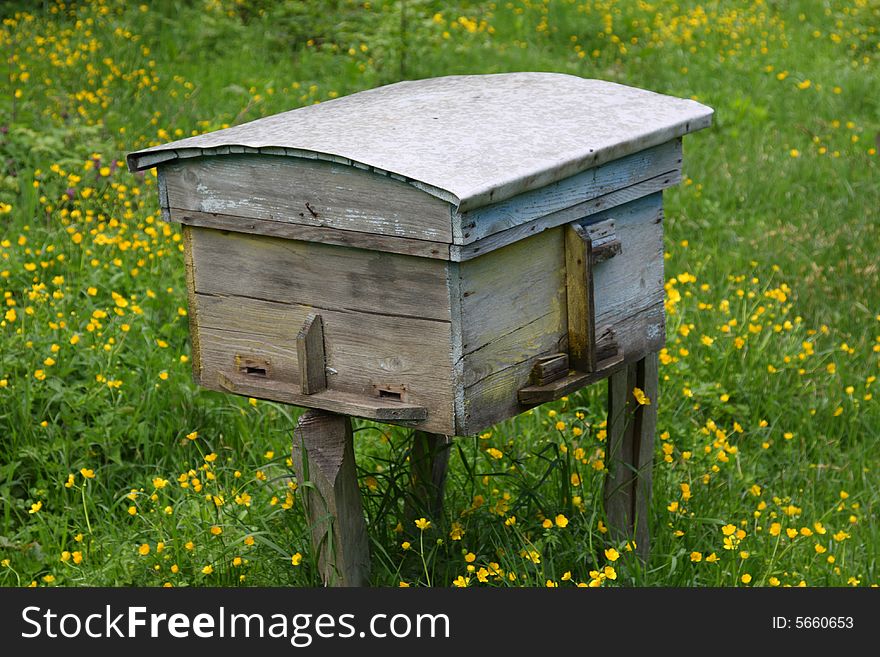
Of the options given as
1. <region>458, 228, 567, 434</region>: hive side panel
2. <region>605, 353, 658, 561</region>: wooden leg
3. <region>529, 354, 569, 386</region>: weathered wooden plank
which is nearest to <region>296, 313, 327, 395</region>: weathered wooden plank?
<region>458, 228, 567, 434</region>: hive side panel

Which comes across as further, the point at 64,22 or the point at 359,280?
the point at 64,22

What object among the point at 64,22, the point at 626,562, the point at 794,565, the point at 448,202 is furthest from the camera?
the point at 64,22

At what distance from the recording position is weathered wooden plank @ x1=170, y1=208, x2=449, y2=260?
96.1 inches

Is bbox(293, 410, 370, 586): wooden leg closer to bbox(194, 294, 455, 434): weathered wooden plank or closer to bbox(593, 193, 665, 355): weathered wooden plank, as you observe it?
bbox(194, 294, 455, 434): weathered wooden plank

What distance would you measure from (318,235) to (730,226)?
388 cm

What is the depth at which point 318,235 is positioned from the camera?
257 cm

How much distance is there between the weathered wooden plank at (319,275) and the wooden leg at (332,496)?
1.05 feet

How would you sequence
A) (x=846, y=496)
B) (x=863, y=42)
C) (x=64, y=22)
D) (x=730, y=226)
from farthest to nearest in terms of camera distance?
(x=863, y=42) < (x=64, y=22) < (x=730, y=226) < (x=846, y=496)

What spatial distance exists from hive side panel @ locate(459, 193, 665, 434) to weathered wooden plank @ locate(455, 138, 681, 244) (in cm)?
7

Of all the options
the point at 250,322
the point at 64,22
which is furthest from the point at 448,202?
the point at 64,22

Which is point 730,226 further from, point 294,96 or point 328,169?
point 328,169

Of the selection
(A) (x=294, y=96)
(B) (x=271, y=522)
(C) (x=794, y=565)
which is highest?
(A) (x=294, y=96)

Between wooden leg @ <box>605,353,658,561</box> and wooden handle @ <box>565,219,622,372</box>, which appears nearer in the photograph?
wooden handle @ <box>565,219,622,372</box>

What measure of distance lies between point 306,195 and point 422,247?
31 centimetres
